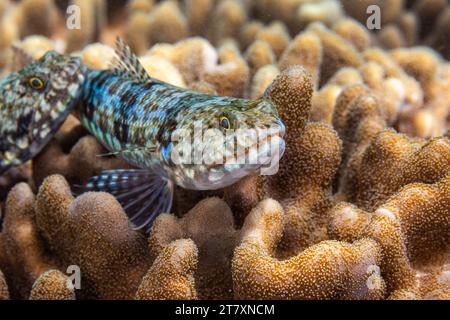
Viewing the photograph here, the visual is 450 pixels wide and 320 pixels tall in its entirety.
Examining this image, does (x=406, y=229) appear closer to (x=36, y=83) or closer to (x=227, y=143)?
(x=227, y=143)

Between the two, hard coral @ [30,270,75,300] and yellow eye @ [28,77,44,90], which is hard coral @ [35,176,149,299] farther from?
yellow eye @ [28,77,44,90]

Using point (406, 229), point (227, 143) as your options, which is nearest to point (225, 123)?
point (227, 143)

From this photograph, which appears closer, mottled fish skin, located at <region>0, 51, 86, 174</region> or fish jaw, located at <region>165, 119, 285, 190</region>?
fish jaw, located at <region>165, 119, 285, 190</region>

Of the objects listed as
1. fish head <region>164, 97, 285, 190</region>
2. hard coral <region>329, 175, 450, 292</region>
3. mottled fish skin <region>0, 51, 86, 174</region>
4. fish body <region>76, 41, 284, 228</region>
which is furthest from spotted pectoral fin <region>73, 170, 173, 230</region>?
hard coral <region>329, 175, 450, 292</region>

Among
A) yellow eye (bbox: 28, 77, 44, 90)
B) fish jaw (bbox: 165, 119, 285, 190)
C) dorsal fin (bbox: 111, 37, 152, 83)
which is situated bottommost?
fish jaw (bbox: 165, 119, 285, 190)

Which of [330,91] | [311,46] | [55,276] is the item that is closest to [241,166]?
[55,276]

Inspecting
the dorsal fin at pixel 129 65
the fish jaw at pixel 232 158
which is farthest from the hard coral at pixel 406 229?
the dorsal fin at pixel 129 65

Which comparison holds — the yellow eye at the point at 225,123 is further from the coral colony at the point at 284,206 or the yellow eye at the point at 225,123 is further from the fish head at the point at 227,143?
the coral colony at the point at 284,206
